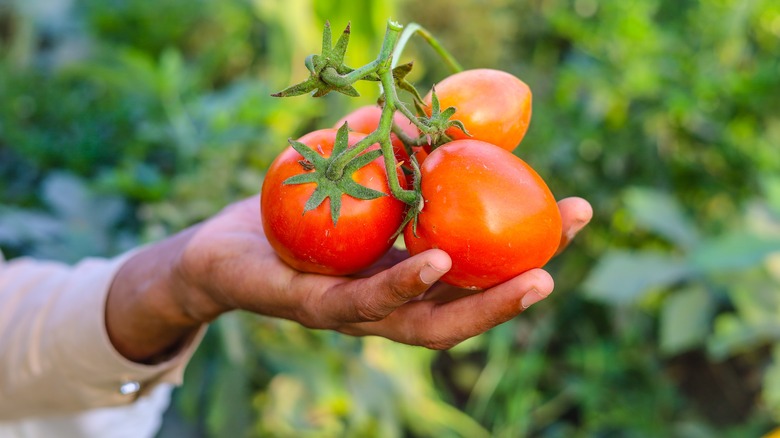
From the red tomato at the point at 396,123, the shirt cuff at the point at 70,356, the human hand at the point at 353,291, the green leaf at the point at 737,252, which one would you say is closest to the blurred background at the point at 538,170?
the green leaf at the point at 737,252

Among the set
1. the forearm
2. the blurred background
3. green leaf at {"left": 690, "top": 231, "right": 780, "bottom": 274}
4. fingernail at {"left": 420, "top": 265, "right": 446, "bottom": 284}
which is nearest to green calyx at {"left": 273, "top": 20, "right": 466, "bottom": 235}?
fingernail at {"left": 420, "top": 265, "right": 446, "bottom": 284}

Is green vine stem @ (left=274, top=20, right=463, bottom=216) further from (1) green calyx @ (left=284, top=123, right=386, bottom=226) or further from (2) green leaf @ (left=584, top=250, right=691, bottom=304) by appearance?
(2) green leaf @ (left=584, top=250, right=691, bottom=304)

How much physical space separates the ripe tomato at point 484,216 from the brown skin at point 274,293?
0.11 ft

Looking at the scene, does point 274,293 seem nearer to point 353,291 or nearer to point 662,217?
point 353,291

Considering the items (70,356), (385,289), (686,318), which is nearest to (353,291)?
(385,289)

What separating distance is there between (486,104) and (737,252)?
125cm

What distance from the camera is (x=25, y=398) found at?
121 cm

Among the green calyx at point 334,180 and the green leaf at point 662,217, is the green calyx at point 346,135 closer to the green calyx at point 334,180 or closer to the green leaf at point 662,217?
the green calyx at point 334,180

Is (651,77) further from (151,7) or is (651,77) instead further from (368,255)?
(368,255)

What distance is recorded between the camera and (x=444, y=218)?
32.8 inches

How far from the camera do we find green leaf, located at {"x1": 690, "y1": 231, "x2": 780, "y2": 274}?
188 cm

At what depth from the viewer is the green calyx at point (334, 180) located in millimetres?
821

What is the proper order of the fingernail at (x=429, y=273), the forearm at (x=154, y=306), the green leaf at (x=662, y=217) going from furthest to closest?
the green leaf at (x=662, y=217) < the forearm at (x=154, y=306) < the fingernail at (x=429, y=273)

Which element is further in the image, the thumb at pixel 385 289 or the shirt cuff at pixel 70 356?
the shirt cuff at pixel 70 356
